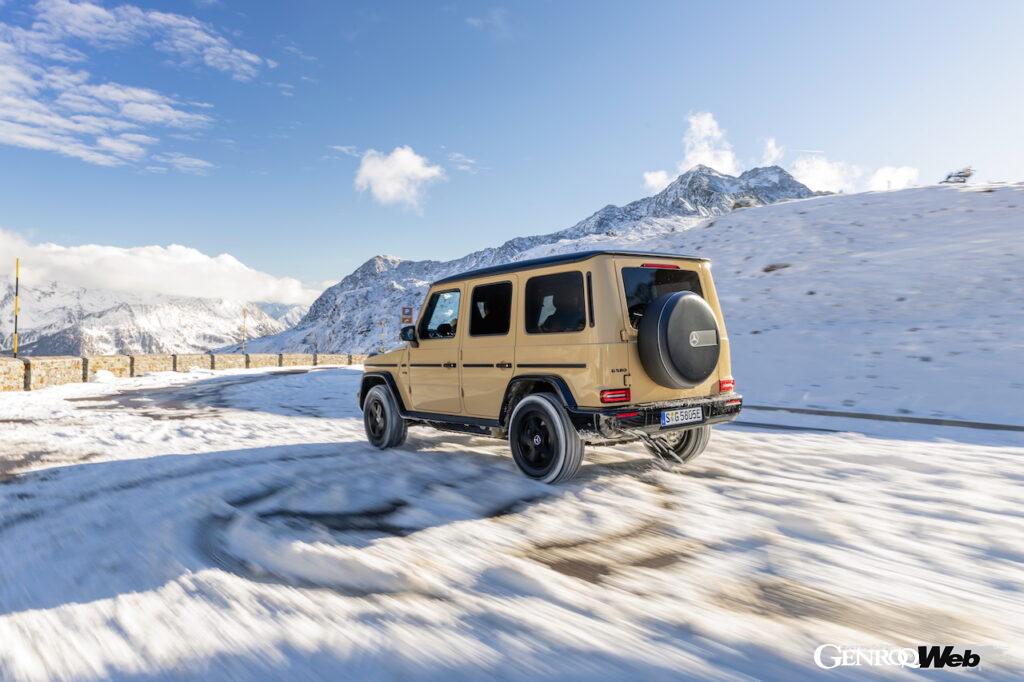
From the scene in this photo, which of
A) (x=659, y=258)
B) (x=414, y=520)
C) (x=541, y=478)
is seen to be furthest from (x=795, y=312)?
(x=414, y=520)

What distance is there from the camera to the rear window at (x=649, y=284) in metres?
5.14

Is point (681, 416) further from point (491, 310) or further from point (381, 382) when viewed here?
point (381, 382)

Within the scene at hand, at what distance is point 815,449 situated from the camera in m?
6.55

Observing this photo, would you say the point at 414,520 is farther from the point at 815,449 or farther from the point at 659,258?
the point at 815,449

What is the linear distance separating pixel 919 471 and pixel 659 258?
3.15 metres

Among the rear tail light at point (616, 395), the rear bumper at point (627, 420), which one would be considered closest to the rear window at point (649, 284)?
the rear tail light at point (616, 395)

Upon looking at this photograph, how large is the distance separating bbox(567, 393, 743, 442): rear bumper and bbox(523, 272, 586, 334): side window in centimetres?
77

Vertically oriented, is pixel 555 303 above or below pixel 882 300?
below

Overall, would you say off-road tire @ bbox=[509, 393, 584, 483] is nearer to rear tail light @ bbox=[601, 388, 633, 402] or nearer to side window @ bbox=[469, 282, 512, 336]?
rear tail light @ bbox=[601, 388, 633, 402]

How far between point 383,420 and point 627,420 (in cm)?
354

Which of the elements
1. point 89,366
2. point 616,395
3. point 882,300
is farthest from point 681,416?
point 89,366

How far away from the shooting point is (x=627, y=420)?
488 centimetres

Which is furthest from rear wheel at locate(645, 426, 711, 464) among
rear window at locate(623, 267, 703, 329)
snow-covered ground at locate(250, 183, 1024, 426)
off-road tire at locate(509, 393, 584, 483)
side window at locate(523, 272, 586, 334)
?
snow-covered ground at locate(250, 183, 1024, 426)

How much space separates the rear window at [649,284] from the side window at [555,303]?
44cm
